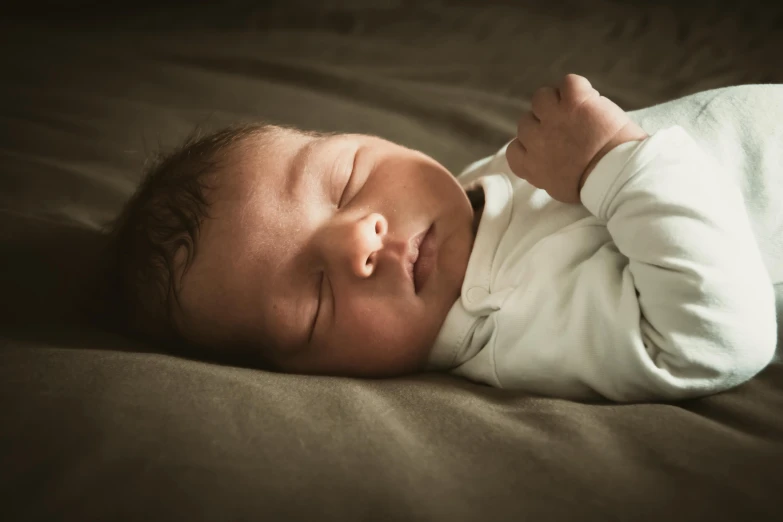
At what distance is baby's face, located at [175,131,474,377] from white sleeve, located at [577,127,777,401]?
239 millimetres

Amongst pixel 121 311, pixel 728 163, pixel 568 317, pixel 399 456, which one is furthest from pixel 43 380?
pixel 728 163

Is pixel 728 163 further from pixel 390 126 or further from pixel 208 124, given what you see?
pixel 208 124

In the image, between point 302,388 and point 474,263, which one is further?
point 474,263

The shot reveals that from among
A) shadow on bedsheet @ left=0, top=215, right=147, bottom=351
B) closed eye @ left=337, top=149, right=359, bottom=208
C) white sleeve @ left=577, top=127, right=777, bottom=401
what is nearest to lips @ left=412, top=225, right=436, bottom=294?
closed eye @ left=337, top=149, right=359, bottom=208

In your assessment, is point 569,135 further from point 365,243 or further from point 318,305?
point 318,305

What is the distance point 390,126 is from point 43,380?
0.98 metres

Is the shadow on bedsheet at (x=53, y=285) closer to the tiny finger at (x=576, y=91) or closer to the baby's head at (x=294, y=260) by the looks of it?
the baby's head at (x=294, y=260)

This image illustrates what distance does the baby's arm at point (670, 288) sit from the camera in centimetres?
73

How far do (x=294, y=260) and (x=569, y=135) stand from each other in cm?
45

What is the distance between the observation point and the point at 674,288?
747mm

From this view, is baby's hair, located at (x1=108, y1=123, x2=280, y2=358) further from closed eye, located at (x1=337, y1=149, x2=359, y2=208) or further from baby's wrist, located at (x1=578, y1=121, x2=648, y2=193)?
baby's wrist, located at (x1=578, y1=121, x2=648, y2=193)

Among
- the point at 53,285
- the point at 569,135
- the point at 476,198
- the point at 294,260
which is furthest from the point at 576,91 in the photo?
the point at 53,285

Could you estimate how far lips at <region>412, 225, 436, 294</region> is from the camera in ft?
2.99

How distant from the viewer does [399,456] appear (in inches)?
23.3
